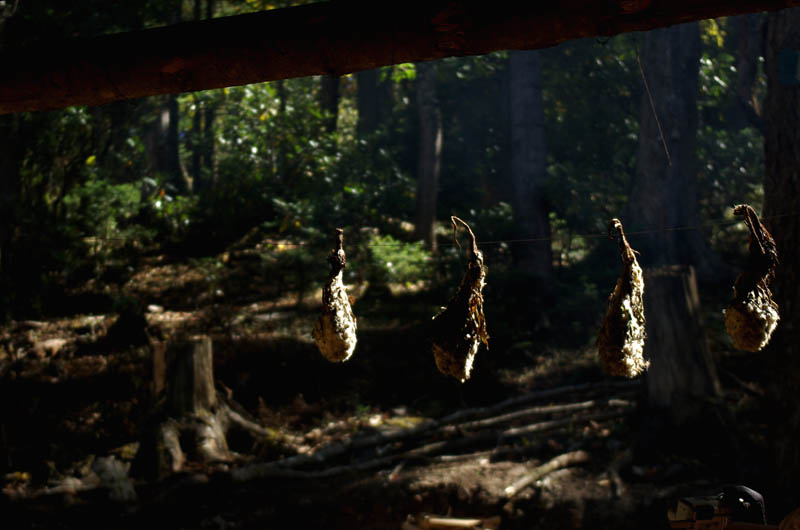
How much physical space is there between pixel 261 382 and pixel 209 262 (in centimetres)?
422

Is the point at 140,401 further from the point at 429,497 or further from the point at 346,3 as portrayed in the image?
the point at 346,3

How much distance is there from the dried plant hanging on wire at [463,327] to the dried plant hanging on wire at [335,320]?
54 cm

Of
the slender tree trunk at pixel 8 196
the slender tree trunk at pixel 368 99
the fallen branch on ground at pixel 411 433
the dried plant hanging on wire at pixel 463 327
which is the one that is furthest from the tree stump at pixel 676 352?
the slender tree trunk at pixel 368 99

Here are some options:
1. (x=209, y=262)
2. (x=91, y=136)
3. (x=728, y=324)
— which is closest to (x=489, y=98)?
(x=209, y=262)

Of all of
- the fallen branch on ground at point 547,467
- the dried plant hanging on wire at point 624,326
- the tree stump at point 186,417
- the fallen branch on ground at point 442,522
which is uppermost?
the dried plant hanging on wire at point 624,326

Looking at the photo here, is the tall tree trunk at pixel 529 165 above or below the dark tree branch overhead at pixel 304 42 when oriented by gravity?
above

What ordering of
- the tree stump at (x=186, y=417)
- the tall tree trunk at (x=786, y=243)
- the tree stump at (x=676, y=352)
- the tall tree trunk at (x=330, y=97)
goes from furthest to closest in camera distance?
1. the tall tree trunk at (x=330, y=97)
2. the tree stump at (x=186, y=417)
3. the tree stump at (x=676, y=352)
4. the tall tree trunk at (x=786, y=243)

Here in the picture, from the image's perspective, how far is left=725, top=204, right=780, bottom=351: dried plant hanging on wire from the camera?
3209 millimetres

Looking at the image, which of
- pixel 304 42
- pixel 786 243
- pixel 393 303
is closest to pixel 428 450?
pixel 786 243

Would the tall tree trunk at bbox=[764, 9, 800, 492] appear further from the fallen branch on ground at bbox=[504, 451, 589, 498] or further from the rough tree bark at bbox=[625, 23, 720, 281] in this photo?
the rough tree bark at bbox=[625, 23, 720, 281]

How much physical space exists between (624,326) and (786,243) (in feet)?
15.0

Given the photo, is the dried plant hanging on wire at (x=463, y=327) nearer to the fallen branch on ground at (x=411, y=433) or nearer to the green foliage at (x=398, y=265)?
the fallen branch on ground at (x=411, y=433)

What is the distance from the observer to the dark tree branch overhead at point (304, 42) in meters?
2.45

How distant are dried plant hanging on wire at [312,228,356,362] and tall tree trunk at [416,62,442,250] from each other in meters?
13.0
